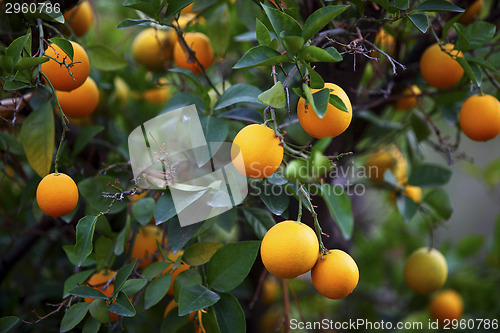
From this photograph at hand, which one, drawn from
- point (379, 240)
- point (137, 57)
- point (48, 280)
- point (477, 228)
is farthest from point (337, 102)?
point (477, 228)

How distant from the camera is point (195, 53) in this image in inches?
25.0

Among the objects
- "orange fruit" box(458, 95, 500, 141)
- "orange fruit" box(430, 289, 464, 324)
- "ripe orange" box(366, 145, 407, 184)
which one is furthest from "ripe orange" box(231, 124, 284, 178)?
"orange fruit" box(430, 289, 464, 324)

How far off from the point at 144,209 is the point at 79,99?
0.57ft

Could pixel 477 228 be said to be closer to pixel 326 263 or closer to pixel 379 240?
pixel 379 240

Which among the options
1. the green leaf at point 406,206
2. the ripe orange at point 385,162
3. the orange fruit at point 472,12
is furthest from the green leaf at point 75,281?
the orange fruit at point 472,12

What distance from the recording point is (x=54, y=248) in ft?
2.57

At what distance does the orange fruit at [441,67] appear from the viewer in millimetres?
605

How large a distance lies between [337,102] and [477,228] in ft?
6.77

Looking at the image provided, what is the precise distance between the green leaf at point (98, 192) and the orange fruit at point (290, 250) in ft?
0.72

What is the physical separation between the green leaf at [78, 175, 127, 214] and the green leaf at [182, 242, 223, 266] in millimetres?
104

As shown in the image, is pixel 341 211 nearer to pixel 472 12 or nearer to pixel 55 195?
pixel 55 195

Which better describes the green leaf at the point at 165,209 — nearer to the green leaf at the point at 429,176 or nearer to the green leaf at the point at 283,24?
the green leaf at the point at 283,24

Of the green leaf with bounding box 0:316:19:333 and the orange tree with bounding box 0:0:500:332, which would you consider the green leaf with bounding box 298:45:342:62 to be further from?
the green leaf with bounding box 0:316:19:333

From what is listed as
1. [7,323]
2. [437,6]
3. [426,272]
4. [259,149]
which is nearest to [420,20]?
[437,6]
